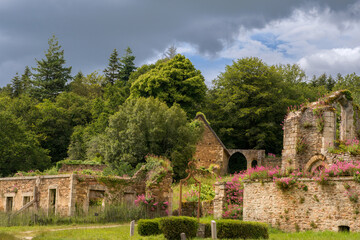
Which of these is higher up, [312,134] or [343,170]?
[312,134]

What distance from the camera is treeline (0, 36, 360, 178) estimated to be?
30.8m

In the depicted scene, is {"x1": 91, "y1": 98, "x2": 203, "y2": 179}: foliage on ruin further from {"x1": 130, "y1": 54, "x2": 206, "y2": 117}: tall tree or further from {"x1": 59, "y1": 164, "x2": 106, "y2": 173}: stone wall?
{"x1": 130, "y1": 54, "x2": 206, "y2": 117}: tall tree

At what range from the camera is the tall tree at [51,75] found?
195 feet

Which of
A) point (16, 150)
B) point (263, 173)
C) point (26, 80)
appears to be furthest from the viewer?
point (26, 80)

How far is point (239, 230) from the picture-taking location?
1499 cm

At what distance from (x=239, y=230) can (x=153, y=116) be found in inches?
661

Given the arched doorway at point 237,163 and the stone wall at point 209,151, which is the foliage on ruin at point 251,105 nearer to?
the arched doorway at point 237,163

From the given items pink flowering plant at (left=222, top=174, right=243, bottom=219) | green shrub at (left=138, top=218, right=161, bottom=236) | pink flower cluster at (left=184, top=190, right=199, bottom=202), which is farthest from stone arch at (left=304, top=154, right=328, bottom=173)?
green shrub at (left=138, top=218, right=161, bottom=236)

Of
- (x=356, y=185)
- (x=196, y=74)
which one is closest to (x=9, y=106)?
(x=196, y=74)

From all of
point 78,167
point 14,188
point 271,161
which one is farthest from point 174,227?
point 271,161

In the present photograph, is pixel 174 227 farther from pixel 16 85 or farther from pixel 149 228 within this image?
pixel 16 85

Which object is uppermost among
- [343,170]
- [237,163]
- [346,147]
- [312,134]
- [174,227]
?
[312,134]

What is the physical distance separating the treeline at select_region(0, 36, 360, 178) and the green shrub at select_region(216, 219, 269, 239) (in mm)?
14053

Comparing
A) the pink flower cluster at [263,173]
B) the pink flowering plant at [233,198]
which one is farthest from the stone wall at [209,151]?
the pink flower cluster at [263,173]
